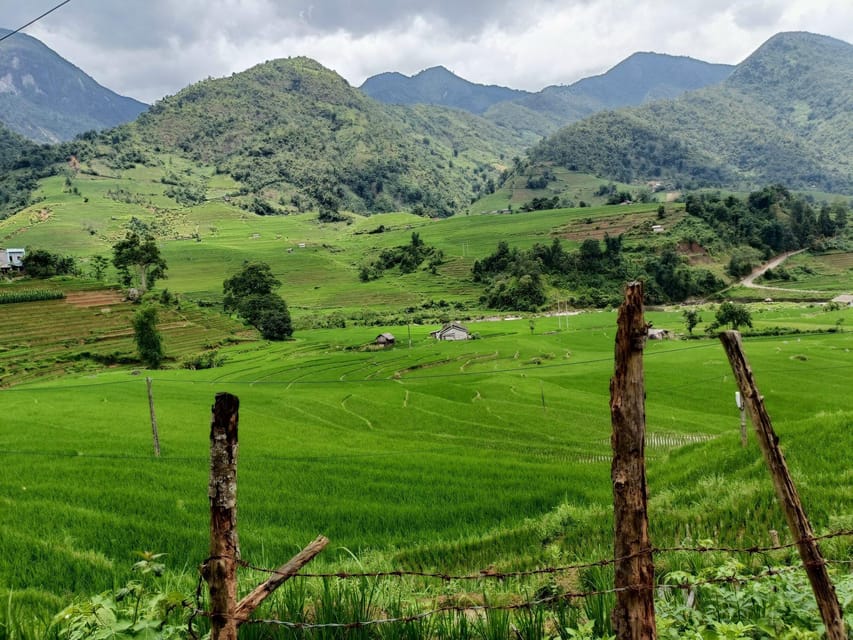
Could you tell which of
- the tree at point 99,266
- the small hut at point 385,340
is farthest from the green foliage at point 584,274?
the tree at point 99,266

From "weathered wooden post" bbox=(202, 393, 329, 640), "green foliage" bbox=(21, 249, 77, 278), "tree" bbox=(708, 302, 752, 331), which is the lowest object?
"tree" bbox=(708, 302, 752, 331)

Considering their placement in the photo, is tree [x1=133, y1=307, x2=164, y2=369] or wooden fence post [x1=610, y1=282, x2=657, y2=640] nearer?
wooden fence post [x1=610, y1=282, x2=657, y2=640]

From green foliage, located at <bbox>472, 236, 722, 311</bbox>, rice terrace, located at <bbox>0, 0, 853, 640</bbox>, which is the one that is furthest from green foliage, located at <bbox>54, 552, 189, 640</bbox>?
green foliage, located at <bbox>472, 236, 722, 311</bbox>

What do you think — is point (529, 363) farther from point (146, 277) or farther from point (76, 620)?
point (146, 277)

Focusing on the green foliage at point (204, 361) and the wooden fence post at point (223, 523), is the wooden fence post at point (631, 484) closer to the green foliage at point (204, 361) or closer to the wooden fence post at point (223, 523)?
the wooden fence post at point (223, 523)

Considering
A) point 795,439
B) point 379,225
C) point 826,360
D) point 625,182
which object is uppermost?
point 625,182

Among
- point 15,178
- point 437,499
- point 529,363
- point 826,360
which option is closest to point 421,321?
point 529,363

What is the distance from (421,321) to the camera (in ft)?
218

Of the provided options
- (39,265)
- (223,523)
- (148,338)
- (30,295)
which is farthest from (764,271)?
(223,523)

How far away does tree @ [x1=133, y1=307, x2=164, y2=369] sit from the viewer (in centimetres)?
4109

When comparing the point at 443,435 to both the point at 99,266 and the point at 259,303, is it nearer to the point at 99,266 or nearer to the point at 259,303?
the point at 259,303

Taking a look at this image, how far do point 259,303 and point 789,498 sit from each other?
2414 inches

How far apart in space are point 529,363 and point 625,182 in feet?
522

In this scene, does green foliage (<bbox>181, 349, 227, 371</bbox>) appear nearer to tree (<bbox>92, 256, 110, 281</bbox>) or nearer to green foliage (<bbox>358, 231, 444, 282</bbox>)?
tree (<bbox>92, 256, 110, 281</bbox>)
